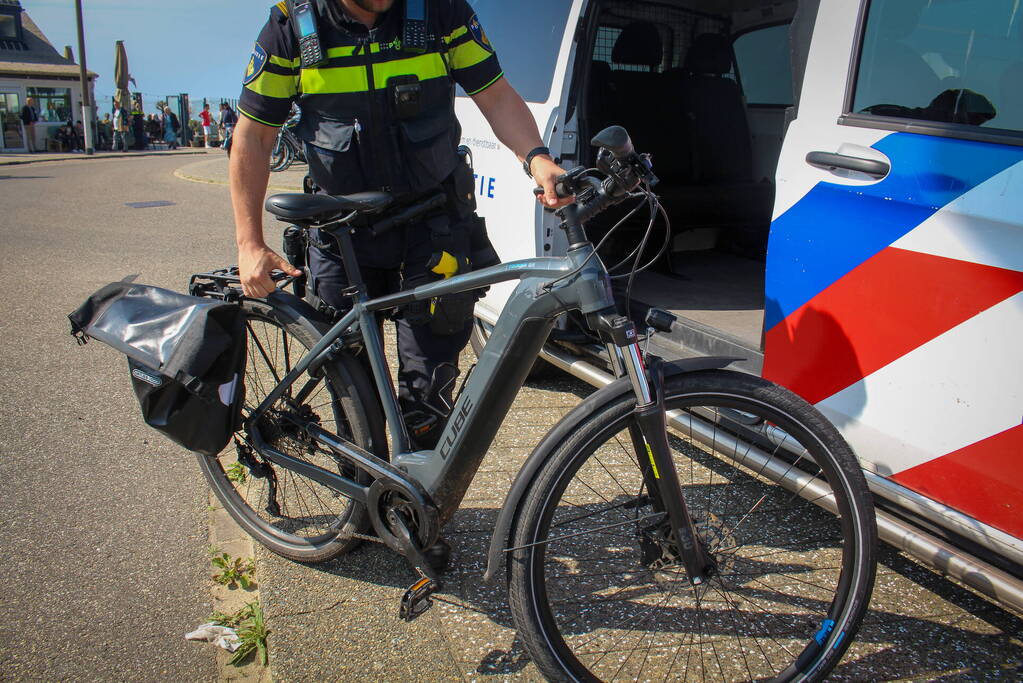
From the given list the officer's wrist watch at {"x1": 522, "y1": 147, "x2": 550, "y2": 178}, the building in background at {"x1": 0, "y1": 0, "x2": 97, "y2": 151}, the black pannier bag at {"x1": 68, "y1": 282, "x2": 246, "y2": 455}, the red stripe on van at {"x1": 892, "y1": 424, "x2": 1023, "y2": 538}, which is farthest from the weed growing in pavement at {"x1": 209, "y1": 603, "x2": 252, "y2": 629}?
the building in background at {"x1": 0, "y1": 0, "x2": 97, "y2": 151}

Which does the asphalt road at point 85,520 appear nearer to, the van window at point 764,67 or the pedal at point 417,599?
the pedal at point 417,599

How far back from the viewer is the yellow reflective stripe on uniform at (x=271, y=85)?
2.30 metres

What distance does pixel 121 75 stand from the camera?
107ft

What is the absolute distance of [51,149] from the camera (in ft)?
93.7

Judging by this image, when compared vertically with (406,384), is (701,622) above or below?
below

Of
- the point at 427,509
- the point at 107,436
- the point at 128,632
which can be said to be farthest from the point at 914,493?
the point at 107,436

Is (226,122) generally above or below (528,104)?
below

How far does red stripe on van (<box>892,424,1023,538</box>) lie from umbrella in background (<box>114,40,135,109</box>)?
118 feet

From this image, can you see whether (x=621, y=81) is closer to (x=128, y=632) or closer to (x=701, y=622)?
(x=701, y=622)

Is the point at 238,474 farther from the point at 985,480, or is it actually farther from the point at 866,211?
the point at 985,480

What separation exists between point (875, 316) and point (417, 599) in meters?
1.56

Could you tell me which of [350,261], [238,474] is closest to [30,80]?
[238,474]

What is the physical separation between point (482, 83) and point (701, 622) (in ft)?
5.92

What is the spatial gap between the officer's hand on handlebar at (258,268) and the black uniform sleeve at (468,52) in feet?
2.69
